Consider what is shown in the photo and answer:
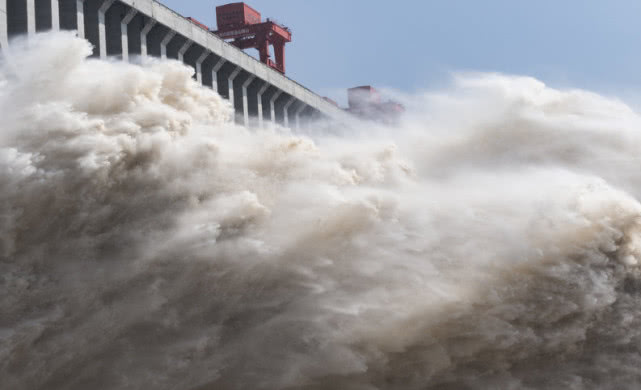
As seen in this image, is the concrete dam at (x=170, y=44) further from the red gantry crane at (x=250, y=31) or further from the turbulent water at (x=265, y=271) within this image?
the red gantry crane at (x=250, y=31)

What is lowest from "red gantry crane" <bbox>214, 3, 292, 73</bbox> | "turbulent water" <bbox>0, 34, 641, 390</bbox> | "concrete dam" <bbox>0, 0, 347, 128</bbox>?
"turbulent water" <bbox>0, 34, 641, 390</bbox>

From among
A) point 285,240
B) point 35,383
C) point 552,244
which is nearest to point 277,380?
point 285,240

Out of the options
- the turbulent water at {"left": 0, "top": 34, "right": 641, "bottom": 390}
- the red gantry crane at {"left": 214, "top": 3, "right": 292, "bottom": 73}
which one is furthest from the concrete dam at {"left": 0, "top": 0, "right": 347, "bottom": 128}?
the red gantry crane at {"left": 214, "top": 3, "right": 292, "bottom": 73}

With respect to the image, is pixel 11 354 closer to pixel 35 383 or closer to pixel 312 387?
pixel 35 383

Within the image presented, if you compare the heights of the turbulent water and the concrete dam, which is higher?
the concrete dam

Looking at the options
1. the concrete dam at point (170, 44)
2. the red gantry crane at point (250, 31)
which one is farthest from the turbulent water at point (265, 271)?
the red gantry crane at point (250, 31)

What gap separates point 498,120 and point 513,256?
17.6ft

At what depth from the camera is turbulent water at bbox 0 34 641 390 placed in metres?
18.4

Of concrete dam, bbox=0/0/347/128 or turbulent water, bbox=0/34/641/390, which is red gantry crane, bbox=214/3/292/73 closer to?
concrete dam, bbox=0/0/347/128

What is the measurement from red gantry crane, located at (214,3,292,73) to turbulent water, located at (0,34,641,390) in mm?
47757

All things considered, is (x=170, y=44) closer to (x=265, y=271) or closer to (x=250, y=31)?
(x=265, y=271)

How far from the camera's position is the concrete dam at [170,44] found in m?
29.5

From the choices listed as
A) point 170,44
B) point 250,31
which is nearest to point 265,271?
point 170,44

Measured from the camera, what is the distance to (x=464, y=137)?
23484 millimetres
